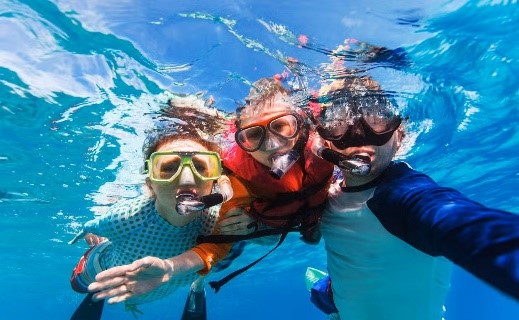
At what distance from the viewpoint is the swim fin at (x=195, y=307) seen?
8078 millimetres

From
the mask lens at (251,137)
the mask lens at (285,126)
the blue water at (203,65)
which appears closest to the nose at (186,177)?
the mask lens at (251,137)

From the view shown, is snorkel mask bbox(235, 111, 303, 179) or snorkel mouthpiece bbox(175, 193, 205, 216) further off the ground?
snorkel mask bbox(235, 111, 303, 179)

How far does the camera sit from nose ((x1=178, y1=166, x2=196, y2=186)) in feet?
16.7

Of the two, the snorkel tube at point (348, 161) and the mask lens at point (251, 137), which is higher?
the mask lens at point (251, 137)

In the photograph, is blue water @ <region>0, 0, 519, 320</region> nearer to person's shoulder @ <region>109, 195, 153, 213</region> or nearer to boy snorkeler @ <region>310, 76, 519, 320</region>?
boy snorkeler @ <region>310, 76, 519, 320</region>

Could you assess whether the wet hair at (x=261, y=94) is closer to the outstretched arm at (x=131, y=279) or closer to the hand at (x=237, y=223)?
the hand at (x=237, y=223)

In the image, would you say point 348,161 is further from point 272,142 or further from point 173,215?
point 173,215

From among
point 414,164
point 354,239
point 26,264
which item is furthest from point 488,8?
point 26,264

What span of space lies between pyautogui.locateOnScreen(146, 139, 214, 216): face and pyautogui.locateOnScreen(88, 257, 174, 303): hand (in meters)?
1.51

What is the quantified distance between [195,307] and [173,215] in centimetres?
341

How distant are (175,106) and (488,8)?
6522mm

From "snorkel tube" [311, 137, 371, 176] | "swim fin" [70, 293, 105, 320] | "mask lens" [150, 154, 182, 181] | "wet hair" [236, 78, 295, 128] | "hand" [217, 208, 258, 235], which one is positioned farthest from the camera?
"swim fin" [70, 293, 105, 320]

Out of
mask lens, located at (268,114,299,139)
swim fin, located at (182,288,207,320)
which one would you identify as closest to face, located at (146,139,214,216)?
mask lens, located at (268,114,299,139)

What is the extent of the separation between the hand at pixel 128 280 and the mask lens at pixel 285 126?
2297 millimetres
